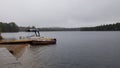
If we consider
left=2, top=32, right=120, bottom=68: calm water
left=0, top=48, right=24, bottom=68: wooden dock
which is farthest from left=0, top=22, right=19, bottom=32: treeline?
left=0, top=48, right=24, bottom=68: wooden dock

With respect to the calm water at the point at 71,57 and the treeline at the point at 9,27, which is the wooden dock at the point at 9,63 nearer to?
the calm water at the point at 71,57

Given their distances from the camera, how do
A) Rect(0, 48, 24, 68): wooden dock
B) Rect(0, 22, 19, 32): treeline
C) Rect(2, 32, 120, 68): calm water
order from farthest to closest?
Rect(0, 22, 19, 32): treeline → Rect(2, 32, 120, 68): calm water → Rect(0, 48, 24, 68): wooden dock

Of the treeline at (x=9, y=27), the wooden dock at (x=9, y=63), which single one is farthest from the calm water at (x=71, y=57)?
the treeline at (x=9, y=27)

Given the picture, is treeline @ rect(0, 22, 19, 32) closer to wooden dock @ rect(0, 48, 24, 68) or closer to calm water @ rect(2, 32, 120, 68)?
calm water @ rect(2, 32, 120, 68)

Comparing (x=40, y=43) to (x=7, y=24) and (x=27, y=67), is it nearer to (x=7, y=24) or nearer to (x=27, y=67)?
(x=27, y=67)

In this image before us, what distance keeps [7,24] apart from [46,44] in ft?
401

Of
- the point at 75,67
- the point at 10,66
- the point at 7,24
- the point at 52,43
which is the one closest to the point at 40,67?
the point at 75,67

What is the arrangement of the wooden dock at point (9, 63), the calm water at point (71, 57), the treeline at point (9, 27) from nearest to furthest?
1. the wooden dock at point (9, 63)
2. the calm water at point (71, 57)
3. the treeline at point (9, 27)

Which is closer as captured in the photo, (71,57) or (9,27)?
(71,57)

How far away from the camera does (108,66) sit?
1903cm

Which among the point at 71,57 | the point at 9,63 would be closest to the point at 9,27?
the point at 71,57

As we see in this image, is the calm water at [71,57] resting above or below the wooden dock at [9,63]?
below

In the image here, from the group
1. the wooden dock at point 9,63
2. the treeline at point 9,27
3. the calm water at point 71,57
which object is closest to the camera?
the wooden dock at point 9,63

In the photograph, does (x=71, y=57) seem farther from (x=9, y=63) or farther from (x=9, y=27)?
(x=9, y=27)
